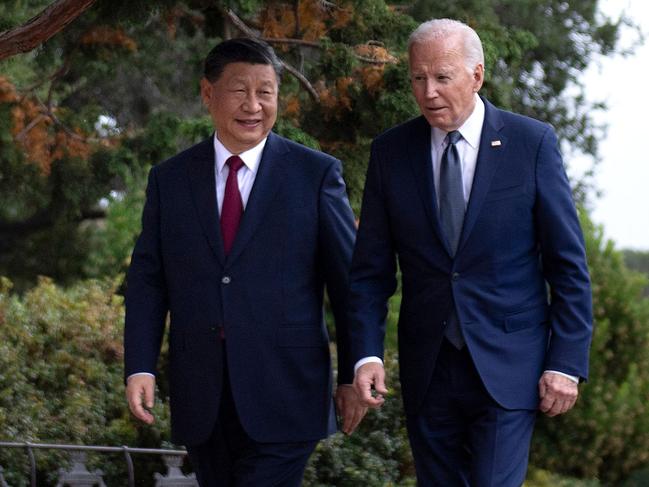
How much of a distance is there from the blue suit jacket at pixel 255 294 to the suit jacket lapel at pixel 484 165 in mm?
498

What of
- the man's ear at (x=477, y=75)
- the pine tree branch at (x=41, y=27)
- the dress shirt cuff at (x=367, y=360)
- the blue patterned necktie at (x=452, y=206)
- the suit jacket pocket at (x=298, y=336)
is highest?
the pine tree branch at (x=41, y=27)

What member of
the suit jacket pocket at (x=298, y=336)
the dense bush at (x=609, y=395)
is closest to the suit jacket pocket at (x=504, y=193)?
the suit jacket pocket at (x=298, y=336)

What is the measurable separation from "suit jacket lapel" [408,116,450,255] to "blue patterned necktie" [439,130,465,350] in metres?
0.02

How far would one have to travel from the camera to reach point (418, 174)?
434cm

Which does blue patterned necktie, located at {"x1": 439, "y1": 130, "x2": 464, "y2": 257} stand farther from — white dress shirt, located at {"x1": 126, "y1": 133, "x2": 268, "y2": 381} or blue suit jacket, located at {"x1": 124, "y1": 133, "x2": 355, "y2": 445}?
white dress shirt, located at {"x1": 126, "y1": 133, "x2": 268, "y2": 381}

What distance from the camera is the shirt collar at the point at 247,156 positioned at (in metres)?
4.61

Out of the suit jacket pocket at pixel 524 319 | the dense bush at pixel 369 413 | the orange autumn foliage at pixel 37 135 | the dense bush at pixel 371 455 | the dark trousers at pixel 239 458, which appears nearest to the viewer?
the suit jacket pocket at pixel 524 319

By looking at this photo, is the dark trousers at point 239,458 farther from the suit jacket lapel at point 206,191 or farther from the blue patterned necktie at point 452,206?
the blue patterned necktie at point 452,206

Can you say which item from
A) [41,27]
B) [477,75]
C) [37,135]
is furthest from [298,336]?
[37,135]

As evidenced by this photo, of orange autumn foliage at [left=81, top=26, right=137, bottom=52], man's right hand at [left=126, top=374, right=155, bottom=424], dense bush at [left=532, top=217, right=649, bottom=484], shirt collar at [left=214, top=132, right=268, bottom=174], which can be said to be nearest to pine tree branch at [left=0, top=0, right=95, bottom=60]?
Result: shirt collar at [left=214, top=132, right=268, bottom=174]

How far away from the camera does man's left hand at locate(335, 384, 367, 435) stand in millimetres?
4586

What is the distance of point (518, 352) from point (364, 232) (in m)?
0.64

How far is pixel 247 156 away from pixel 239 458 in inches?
40.7

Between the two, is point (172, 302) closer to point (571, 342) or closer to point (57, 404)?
point (571, 342)
